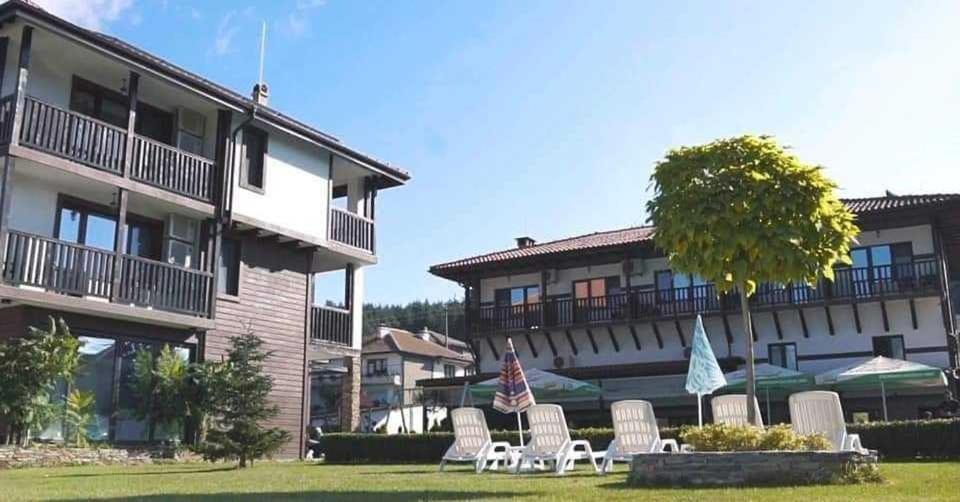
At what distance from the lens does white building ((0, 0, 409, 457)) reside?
1614 centimetres

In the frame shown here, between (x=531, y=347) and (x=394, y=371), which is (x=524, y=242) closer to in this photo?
(x=531, y=347)

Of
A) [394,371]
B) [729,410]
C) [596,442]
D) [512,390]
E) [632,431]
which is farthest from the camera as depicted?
→ [394,371]

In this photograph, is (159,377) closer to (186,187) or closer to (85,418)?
(85,418)

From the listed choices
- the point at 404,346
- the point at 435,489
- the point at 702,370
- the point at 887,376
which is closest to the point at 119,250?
the point at 435,489

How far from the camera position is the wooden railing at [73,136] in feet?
52.6

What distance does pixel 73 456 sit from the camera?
637 inches

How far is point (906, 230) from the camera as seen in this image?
26.0 m

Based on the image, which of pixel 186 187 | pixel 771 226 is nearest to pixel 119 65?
pixel 186 187

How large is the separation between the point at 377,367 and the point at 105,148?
40551 millimetres

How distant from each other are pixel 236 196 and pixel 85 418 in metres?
6.36

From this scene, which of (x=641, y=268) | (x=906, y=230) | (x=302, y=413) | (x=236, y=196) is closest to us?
(x=236, y=196)

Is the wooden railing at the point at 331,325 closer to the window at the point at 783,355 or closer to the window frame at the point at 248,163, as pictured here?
the window frame at the point at 248,163

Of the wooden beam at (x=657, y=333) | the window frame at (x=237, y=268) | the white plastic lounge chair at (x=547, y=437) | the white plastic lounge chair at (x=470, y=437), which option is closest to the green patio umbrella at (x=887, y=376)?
the wooden beam at (x=657, y=333)

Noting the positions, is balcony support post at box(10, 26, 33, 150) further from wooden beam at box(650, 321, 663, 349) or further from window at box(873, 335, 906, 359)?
window at box(873, 335, 906, 359)
